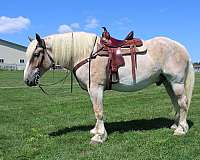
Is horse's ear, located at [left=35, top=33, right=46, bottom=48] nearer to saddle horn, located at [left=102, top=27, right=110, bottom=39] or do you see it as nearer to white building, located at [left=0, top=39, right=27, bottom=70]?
saddle horn, located at [left=102, top=27, right=110, bottom=39]

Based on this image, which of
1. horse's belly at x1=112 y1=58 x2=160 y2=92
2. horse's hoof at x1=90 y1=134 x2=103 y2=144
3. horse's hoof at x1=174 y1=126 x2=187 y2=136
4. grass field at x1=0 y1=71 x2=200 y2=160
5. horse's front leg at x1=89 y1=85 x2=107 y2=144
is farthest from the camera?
horse's hoof at x1=174 y1=126 x2=187 y2=136

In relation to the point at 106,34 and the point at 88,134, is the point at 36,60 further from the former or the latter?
the point at 88,134

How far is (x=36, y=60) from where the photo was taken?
8.24 meters

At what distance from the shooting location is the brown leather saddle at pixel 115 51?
26.8ft

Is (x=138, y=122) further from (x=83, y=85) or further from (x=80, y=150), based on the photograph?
(x=80, y=150)

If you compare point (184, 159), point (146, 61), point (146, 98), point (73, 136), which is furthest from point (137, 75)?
point (146, 98)

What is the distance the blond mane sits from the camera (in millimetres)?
8203

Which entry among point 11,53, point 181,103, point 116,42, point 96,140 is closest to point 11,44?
point 11,53

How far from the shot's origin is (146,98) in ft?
52.9

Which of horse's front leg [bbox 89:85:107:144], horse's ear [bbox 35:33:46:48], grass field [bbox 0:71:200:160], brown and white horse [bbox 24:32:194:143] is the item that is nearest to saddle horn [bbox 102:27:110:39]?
brown and white horse [bbox 24:32:194:143]

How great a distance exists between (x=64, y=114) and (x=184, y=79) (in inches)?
174

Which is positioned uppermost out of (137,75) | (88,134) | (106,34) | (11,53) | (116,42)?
(11,53)

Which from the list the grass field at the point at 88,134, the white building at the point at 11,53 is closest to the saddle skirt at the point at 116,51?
the grass field at the point at 88,134

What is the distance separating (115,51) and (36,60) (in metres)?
1.58
